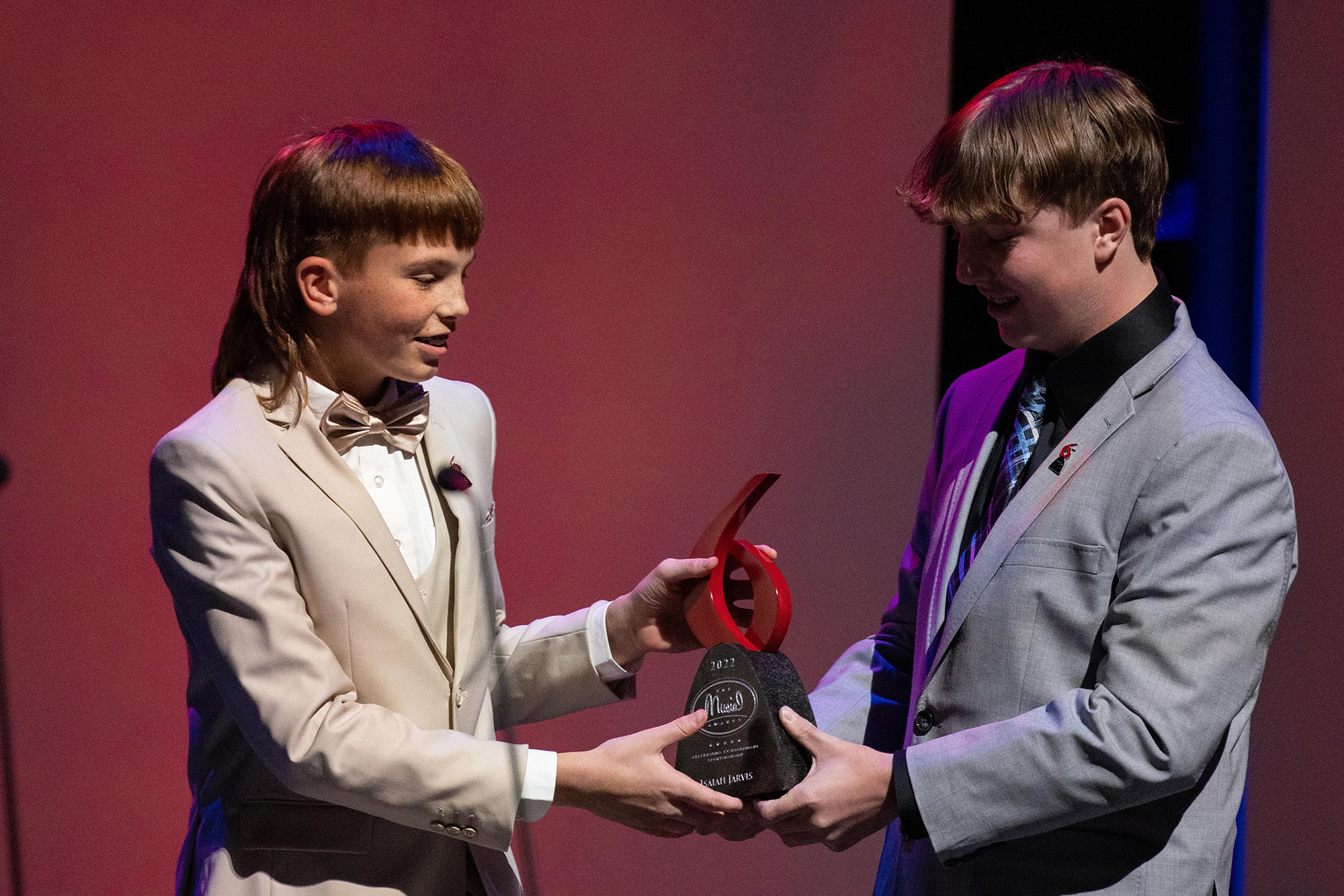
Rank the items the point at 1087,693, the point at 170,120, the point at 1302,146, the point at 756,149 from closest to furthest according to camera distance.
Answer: the point at 1087,693 < the point at 170,120 < the point at 1302,146 < the point at 756,149

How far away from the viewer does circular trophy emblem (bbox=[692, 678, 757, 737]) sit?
1.67m

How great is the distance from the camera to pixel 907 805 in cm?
156

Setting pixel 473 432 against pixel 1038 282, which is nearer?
pixel 1038 282

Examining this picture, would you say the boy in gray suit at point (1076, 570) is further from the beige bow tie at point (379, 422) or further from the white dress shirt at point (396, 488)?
the beige bow tie at point (379, 422)

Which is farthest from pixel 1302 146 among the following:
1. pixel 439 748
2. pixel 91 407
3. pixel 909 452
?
pixel 91 407

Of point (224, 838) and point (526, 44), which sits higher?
point (526, 44)

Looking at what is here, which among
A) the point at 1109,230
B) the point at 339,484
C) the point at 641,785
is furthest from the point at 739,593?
the point at 1109,230

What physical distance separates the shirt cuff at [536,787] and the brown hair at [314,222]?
591 mm

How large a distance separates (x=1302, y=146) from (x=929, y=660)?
164cm

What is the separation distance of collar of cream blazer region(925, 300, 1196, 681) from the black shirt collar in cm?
2

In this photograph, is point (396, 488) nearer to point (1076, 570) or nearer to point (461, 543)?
point (461, 543)

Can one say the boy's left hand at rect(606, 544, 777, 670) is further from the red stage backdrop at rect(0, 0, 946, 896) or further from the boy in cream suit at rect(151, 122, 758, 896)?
the red stage backdrop at rect(0, 0, 946, 896)

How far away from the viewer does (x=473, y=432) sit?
190 cm

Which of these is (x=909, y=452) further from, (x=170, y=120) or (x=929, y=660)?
(x=170, y=120)
